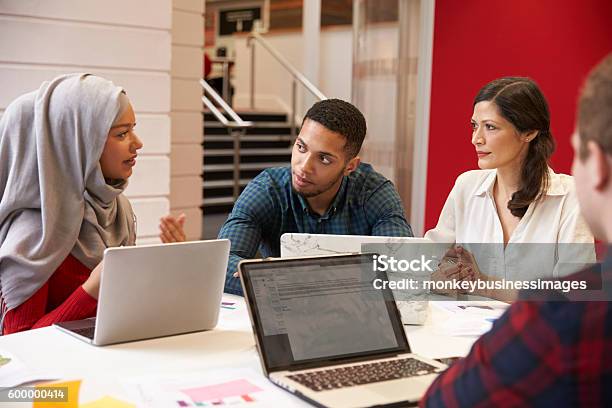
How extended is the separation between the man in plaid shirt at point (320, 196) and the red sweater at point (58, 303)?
0.51 meters

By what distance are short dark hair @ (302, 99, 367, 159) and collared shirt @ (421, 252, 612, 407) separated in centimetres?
168

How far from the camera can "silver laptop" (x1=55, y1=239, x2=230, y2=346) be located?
1.82m

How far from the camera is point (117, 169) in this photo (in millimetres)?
2477

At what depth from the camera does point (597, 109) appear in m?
1.01

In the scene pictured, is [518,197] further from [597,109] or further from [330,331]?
[597,109]

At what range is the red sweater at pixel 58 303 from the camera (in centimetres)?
218

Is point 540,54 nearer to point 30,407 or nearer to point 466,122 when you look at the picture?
point 466,122

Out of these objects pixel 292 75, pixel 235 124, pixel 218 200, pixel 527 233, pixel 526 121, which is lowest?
pixel 218 200

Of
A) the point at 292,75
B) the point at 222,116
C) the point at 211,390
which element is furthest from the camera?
the point at 292,75

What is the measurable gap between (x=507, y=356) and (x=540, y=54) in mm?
5625

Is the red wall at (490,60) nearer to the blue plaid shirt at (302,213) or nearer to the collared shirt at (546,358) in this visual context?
the blue plaid shirt at (302,213)

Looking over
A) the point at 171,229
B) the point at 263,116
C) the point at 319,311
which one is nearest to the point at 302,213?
the point at 171,229

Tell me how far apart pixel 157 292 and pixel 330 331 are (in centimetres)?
44

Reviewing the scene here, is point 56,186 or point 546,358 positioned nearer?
point 546,358
